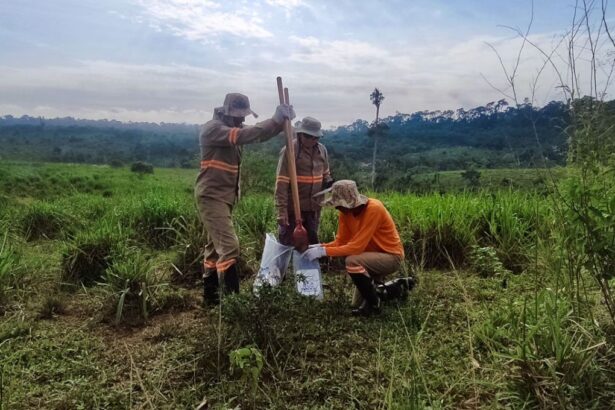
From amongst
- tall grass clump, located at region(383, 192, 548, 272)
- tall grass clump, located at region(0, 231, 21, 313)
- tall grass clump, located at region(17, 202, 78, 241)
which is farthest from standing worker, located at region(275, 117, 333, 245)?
tall grass clump, located at region(17, 202, 78, 241)

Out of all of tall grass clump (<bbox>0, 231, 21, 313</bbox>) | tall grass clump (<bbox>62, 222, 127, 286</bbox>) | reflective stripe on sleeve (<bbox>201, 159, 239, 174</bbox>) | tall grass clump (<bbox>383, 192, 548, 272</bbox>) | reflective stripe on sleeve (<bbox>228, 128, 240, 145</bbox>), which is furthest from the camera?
tall grass clump (<bbox>383, 192, 548, 272</bbox>)

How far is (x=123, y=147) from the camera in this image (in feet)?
241

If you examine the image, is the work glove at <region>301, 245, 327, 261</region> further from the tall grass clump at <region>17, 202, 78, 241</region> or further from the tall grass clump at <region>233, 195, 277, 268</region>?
the tall grass clump at <region>17, 202, 78, 241</region>

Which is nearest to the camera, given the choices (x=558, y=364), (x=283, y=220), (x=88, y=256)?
(x=558, y=364)

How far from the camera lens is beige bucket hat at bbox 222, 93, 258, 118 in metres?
4.32

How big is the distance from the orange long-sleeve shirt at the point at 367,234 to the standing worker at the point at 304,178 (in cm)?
63

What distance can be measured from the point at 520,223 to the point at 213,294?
3.46 metres

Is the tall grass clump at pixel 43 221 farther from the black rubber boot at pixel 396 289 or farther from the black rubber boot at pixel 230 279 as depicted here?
the black rubber boot at pixel 396 289

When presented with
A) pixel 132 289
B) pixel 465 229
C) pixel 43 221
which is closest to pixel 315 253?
pixel 132 289

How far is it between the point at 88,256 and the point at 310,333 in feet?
9.14

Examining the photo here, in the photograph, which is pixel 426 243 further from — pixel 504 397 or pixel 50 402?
pixel 50 402

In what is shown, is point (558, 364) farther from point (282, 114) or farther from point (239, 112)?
point (239, 112)

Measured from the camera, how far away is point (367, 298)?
4.02m

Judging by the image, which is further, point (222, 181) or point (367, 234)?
point (222, 181)
